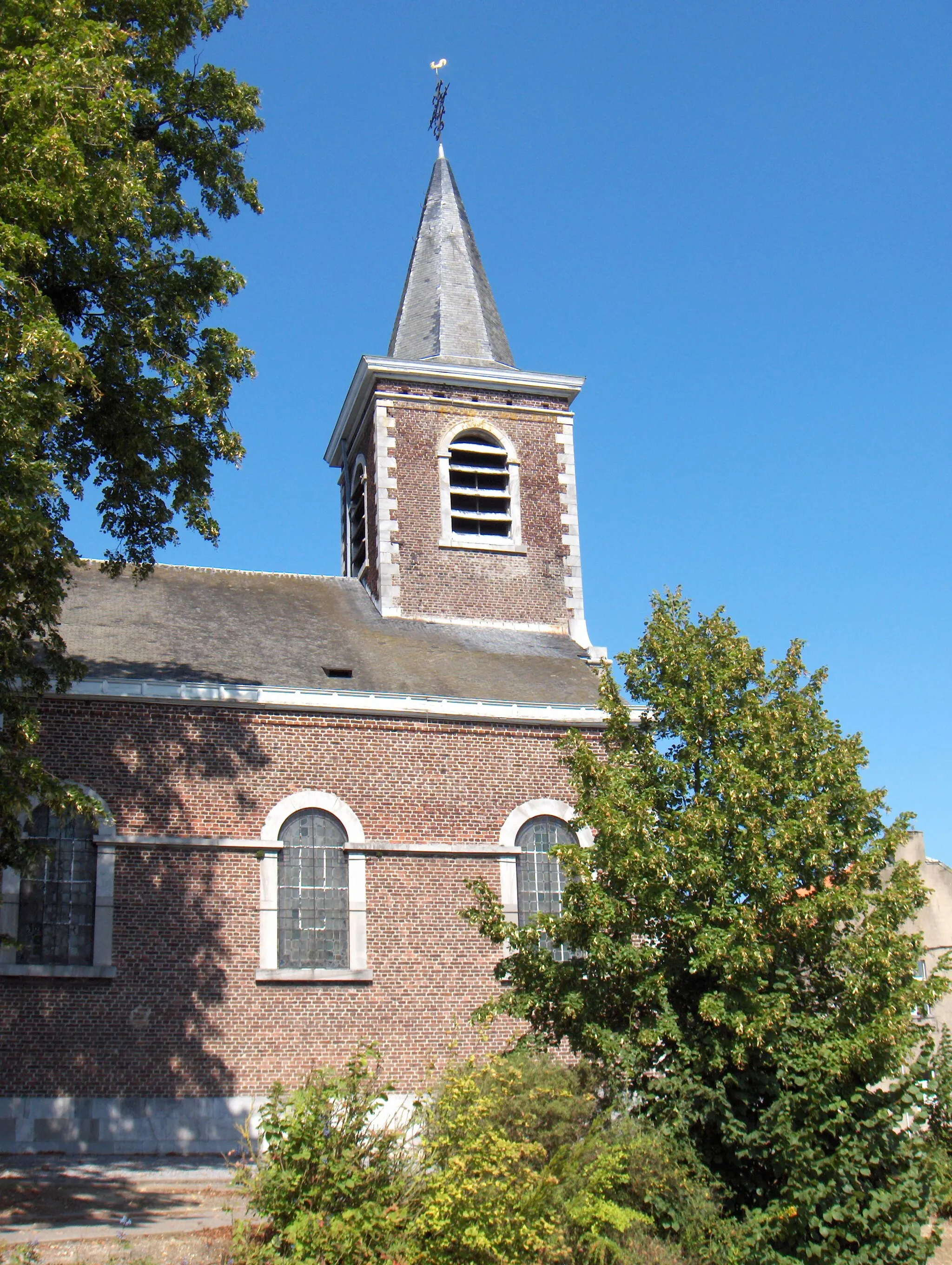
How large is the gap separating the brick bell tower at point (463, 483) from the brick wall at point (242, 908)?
465 centimetres

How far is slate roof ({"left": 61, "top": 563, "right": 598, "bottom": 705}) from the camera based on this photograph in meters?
16.5

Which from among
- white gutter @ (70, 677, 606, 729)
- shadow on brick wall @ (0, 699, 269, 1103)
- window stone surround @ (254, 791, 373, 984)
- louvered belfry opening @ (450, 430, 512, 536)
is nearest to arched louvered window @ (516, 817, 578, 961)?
white gutter @ (70, 677, 606, 729)

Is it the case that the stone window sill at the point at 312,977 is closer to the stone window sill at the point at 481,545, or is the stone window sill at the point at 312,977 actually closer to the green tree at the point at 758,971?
the green tree at the point at 758,971

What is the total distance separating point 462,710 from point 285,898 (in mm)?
3341

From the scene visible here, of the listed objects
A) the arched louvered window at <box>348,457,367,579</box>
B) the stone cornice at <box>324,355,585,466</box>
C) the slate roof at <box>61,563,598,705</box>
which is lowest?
the slate roof at <box>61,563,598,705</box>

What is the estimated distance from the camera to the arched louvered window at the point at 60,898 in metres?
14.2

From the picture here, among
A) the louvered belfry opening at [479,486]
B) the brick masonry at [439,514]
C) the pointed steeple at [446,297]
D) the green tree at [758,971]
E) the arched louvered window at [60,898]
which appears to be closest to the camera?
the green tree at [758,971]

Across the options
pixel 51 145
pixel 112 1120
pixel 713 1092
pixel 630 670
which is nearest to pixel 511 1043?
pixel 713 1092

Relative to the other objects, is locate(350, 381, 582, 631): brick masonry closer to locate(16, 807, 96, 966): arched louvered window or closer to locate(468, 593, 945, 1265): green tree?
locate(16, 807, 96, 966): arched louvered window

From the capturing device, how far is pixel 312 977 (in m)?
14.9

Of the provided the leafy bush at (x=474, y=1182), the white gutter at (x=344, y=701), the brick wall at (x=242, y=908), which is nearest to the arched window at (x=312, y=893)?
the brick wall at (x=242, y=908)

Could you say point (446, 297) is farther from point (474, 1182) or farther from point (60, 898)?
point (474, 1182)

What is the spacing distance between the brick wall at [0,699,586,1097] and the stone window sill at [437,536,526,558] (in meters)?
5.18

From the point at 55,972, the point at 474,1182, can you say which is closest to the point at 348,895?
the point at 55,972
